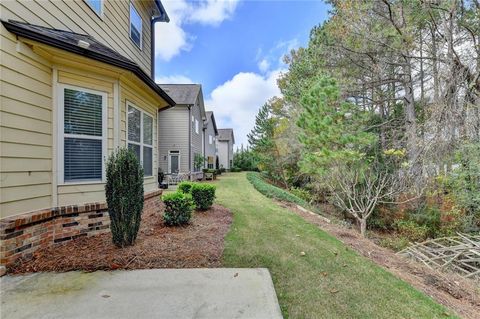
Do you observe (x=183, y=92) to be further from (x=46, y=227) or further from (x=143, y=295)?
(x=143, y=295)

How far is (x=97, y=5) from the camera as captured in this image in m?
5.68

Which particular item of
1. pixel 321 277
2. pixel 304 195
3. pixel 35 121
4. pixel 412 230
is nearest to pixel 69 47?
pixel 35 121

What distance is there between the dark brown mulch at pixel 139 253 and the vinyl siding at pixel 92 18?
12.1ft

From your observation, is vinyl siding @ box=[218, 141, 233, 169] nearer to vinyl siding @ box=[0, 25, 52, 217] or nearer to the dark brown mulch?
the dark brown mulch

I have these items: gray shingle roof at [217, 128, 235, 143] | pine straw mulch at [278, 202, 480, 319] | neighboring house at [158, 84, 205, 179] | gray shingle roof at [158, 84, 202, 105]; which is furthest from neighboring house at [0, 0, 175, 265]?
gray shingle roof at [217, 128, 235, 143]

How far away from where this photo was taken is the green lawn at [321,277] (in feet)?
9.52

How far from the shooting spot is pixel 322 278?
3.62 meters

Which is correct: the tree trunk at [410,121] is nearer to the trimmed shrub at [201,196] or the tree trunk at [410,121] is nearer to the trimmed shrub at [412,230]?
the trimmed shrub at [412,230]

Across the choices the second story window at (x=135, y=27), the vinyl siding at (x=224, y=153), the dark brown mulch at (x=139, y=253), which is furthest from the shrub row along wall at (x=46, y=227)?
the vinyl siding at (x=224, y=153)

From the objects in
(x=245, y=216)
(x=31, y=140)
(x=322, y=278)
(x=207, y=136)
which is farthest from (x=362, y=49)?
(x=207, y=136)

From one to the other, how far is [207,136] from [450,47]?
21.3 metres

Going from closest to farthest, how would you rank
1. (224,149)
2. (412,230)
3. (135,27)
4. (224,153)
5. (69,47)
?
(69,47), (135,27), (412,230), (224,153), (224,149)

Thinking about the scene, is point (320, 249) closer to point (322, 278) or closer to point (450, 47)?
point (322, 278)

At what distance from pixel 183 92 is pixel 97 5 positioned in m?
13.1
